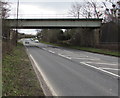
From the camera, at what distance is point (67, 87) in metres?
8.02

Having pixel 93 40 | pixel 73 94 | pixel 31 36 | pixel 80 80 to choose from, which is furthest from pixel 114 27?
pixel 31 36

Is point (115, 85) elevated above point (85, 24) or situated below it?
below

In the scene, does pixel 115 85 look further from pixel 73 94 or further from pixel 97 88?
pixel 73 94

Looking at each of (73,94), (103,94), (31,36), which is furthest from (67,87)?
(31,36)

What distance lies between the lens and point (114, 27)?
39.9m

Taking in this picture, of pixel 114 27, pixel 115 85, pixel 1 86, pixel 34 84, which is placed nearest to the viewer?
pixel 1 86

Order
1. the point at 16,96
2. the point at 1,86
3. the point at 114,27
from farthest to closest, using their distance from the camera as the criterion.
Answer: the point at 114,27
the point at 1,86
the point at 16,96

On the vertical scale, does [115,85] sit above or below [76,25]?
below

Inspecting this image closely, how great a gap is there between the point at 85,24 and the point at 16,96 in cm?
4258

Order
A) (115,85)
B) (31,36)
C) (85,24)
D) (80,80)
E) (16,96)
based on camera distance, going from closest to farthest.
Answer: (16,96), (115,85), (80,80), (85,24), (31,36)

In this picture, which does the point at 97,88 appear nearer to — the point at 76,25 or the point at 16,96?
the point at 16,96

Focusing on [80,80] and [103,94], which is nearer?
[103,94]

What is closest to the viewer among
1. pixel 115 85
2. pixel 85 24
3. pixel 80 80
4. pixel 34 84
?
pixel 34 84

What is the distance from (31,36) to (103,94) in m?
153
